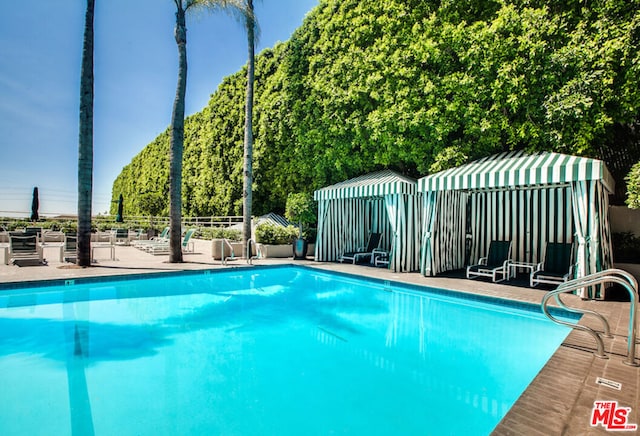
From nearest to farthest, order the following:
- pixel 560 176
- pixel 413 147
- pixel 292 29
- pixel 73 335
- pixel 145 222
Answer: pixel 73 335 < pixel 560 176 < pixel 413 147 < pixel 292 29 < pixel 145 222

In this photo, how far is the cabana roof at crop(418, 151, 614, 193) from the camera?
632 cm

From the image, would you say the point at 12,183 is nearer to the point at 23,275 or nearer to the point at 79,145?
the point at 79,145

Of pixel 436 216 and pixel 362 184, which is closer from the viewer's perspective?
pixel 436 216

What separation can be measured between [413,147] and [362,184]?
1914 mm

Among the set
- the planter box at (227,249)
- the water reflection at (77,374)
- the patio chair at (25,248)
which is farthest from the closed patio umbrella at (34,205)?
the water reflection at (77,374)

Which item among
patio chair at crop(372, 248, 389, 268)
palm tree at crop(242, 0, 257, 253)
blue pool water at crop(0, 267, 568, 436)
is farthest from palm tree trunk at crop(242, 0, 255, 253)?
blue pool water at crop(0, 267, 568, 436)

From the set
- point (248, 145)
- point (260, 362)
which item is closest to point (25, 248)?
point (248, 145)

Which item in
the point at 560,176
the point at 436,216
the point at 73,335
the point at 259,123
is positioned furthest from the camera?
the point at 259,123

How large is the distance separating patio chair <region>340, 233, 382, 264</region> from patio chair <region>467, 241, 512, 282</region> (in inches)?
144

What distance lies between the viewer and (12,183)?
2128 cm

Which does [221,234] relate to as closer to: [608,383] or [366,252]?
[366,252]

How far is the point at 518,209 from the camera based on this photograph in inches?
382

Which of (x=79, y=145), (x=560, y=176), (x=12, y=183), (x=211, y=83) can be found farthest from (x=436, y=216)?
(x=12, y=183)

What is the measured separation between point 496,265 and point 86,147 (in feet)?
38.2
